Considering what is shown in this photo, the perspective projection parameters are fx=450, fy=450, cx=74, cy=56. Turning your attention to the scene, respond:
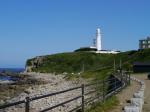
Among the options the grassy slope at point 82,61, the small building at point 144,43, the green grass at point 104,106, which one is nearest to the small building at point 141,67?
the grassy slope at point 82,61

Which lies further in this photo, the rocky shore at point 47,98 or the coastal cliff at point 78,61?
the coastal cliff at point 78,61

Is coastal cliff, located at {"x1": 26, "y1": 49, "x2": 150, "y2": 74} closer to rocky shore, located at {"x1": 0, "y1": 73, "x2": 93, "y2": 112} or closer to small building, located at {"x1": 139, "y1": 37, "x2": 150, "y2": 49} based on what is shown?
small building, located at {"x1": 139, "y1": 37, "x2": 150, "y2": 49}

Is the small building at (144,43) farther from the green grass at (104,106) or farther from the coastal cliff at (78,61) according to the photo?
A: the green grass at (104,106)

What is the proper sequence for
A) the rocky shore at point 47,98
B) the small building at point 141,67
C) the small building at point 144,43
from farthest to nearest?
the small building at point 144,43 < the small building at point 141,67 < the rocky shore at point 47,98

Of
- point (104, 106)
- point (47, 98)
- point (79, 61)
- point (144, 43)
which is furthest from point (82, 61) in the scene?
point (104, 106)

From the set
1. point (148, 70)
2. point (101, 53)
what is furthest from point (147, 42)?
point (148, 70)

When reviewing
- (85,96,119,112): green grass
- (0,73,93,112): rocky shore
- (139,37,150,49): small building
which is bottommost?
(0,73,93,112): rocky shore

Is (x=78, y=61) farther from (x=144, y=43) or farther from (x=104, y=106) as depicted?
(x=104, y=106)

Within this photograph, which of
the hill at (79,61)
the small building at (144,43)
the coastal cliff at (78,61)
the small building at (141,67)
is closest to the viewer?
the small building at (141,67)

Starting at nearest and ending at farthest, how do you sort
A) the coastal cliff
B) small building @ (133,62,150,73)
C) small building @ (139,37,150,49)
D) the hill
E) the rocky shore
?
the rocky shore, small building @ (133,62,150,73), the hill, the coastal cliff, small building @ (139,37,150,49)

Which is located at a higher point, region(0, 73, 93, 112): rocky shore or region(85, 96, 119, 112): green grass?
region(85, 96, 119, 112): green grass

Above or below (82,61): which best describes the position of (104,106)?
below

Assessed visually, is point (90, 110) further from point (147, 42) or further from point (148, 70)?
point (147, 42)

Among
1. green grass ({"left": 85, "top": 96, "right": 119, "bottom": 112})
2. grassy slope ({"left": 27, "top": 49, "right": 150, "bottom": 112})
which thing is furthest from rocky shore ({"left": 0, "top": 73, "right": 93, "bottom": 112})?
grassy slope ({"left": 27, "top": 49, "right": 150, "bottom": 112})
